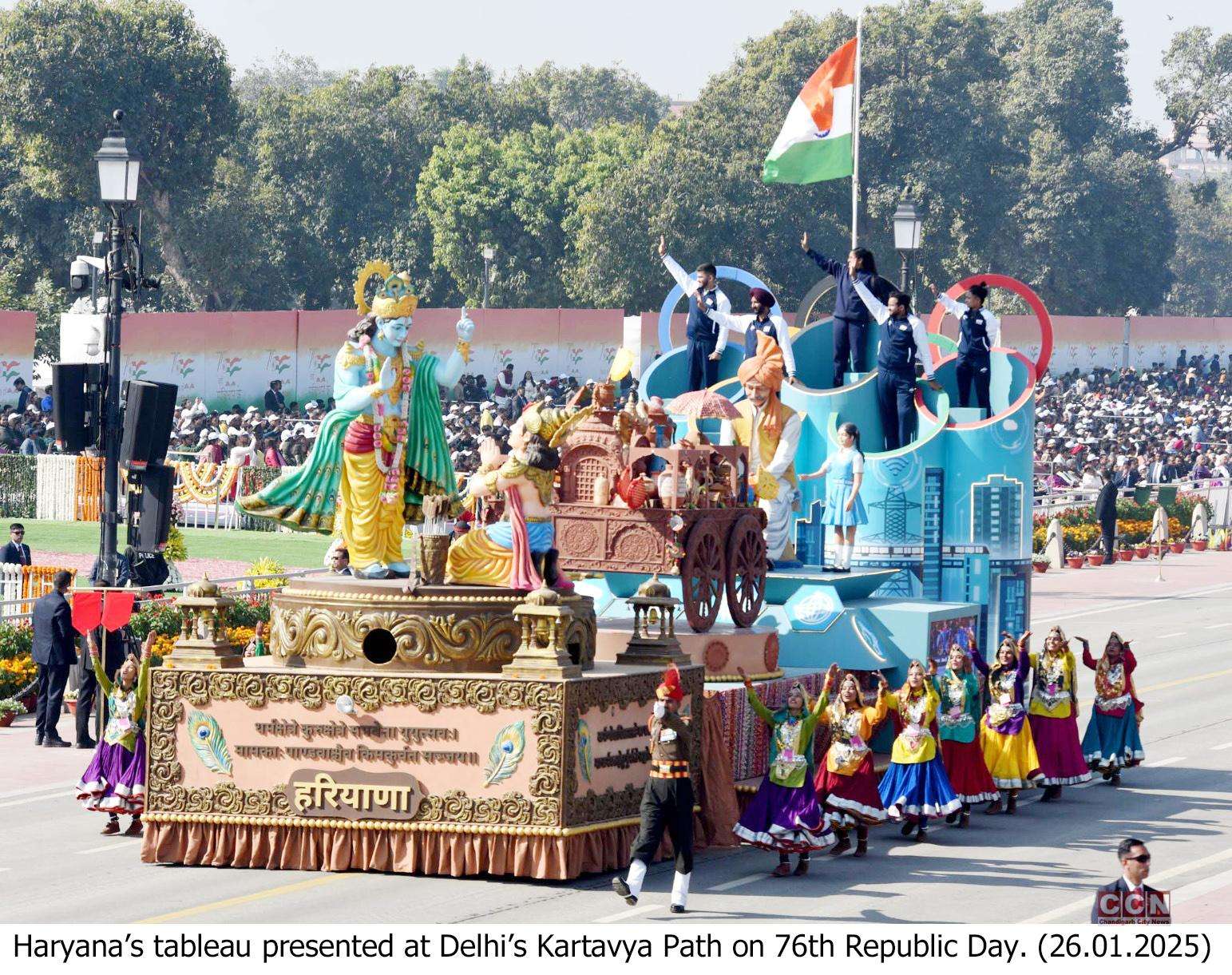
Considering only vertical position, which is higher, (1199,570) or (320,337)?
(320,337)

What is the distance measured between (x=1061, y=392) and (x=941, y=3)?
87.4 ft

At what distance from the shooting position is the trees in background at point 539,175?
66.9 m

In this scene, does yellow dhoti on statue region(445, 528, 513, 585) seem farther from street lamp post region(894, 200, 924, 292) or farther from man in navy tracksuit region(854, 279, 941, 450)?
street lamp post region(894, 200, 924, 292)

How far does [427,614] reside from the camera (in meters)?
17.5

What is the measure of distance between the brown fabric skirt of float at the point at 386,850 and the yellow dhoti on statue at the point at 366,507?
2.20 m

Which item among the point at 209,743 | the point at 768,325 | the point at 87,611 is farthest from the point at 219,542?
the point at 209,743

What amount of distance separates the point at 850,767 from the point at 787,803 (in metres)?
0.94

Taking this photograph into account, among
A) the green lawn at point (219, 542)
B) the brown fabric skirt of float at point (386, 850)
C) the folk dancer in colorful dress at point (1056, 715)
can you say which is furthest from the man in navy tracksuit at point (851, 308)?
the brown fabric skirt of float at point (386, 850)

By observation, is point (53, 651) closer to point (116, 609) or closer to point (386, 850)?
point (116, 609)

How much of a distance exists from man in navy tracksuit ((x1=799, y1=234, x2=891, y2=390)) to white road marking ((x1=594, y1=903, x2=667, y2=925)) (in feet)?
41.3

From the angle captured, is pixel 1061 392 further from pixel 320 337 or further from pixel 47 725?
pixel 47 725

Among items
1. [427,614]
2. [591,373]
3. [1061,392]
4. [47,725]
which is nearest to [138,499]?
[47,725]

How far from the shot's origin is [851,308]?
1115 inches

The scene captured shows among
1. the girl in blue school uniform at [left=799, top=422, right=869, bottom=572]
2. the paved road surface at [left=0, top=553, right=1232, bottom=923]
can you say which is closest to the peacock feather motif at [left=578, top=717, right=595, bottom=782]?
the paved road surface at [left=0, top=553, right=1232, bottom=923]
